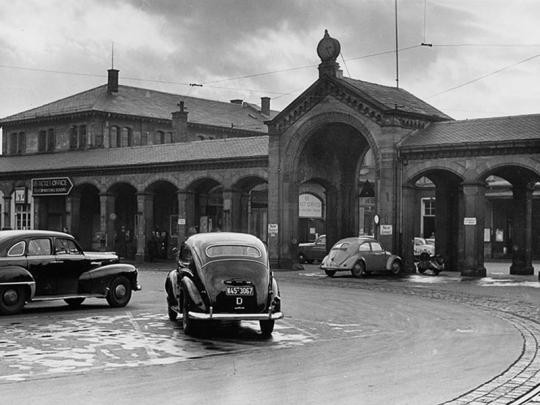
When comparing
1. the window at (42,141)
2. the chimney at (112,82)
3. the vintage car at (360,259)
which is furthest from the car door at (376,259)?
the window at (42,141)

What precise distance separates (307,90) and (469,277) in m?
11.4

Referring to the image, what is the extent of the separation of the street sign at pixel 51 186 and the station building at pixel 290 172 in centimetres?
10

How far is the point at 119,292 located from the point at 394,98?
21.7 metres

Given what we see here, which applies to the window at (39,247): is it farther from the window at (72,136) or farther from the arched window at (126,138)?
the window at (72,136)

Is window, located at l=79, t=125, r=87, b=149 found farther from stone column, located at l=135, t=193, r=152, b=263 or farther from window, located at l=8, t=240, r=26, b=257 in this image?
window, located at l=8, t=240, r=26, b=257

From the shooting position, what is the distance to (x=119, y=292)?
20469mm

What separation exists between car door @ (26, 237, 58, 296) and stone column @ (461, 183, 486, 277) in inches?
753

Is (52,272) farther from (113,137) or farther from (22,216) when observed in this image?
(113,137)

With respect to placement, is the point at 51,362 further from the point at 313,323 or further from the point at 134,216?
the point at 134,216

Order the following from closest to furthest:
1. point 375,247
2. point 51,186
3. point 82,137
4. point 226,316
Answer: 1. point 226,316
2. point 375,247
3. point 51,186
4. point 82,137

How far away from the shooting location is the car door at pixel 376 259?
34781 mm

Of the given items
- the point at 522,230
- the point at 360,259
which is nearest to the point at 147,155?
the point at 360,259

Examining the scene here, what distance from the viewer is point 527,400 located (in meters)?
9.49

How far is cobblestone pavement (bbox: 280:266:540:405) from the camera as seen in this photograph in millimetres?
9867
